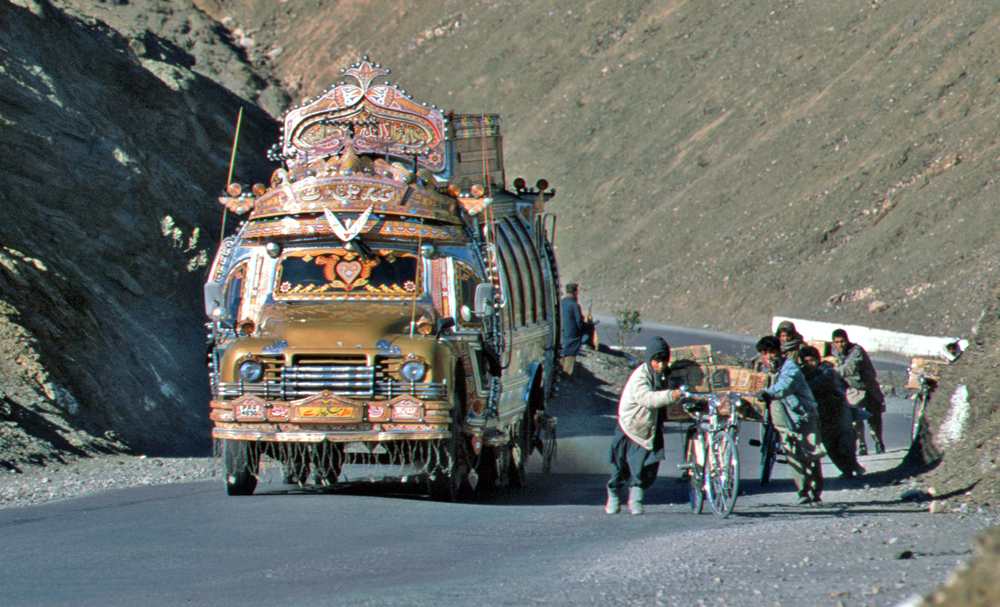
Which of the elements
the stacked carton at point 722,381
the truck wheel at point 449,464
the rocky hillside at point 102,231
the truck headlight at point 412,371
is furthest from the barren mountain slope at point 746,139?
the truck headlight at point 412,371

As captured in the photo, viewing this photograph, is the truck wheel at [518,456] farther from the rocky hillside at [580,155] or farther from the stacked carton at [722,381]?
the rocky hillside at [580,155]

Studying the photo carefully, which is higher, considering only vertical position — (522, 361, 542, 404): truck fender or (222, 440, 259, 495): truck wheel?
(522, 361, 542, 404): truck fender

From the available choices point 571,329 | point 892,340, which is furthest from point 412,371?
point 892,340

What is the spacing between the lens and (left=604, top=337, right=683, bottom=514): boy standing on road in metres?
11.2

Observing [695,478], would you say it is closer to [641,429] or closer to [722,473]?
[722,473]

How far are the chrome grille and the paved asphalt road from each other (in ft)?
3.28

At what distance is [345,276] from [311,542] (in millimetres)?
3750

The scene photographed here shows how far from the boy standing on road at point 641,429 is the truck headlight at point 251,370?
3.23 metres

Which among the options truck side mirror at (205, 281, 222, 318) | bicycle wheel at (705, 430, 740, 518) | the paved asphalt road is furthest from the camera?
truck side mirror at (205, 281, 222, 318)

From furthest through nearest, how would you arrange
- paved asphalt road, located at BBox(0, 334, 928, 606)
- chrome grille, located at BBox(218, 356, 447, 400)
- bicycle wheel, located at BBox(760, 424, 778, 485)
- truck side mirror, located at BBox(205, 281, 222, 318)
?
1. bicycle wheel, located at BBox(760, 424, 778, 485)
2. truck side mirror, located at BBox(205, 281, 222, 318)
3. chrome grille, located at BBox(218, 356, 447, 400)
4. paved asphalt road, located at BBox(0, 334, 928, 606)

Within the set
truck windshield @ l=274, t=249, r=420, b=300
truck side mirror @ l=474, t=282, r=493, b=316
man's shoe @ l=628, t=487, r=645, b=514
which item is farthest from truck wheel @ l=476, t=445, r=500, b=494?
man's shoe @ l=628, t=487, r=645, b=514

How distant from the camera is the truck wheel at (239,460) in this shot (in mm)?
11953

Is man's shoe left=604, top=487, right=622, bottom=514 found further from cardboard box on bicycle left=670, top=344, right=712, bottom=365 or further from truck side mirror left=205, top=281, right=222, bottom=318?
truck side mirror left=205, top=281, right=222, bottom=318

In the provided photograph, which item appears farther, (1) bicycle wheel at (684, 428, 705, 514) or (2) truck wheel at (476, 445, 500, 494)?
(2) truck wheel at (476, 445, 500, 494)
